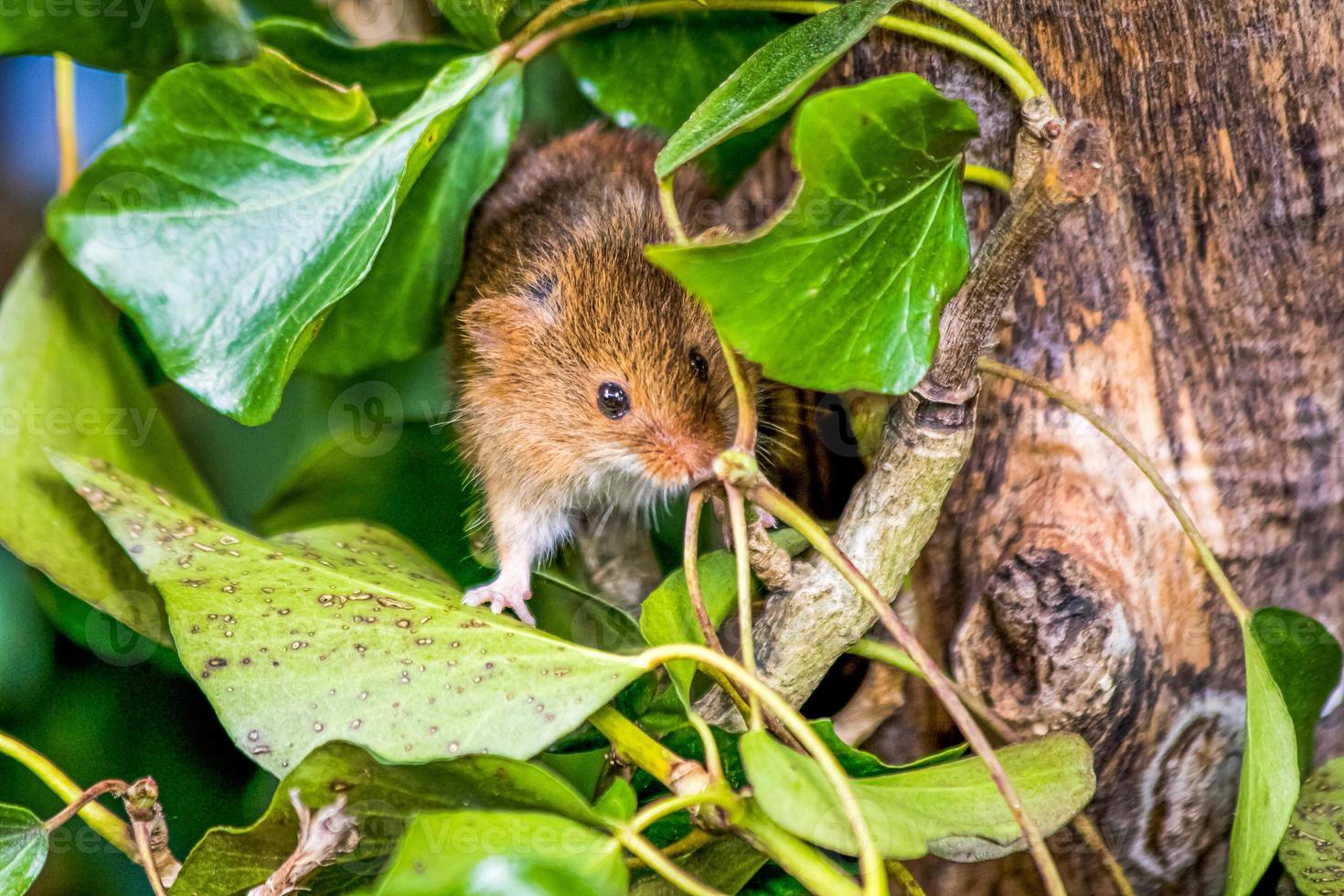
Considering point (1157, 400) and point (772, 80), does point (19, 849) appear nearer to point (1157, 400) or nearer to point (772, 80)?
point (772, 80)

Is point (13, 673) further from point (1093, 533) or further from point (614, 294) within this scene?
point (1093, 533)

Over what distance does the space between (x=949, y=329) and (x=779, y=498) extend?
0.78 feet

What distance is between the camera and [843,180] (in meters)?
0.92

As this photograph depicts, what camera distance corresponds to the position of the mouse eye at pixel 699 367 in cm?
155

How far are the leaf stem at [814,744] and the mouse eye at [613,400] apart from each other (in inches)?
27.2

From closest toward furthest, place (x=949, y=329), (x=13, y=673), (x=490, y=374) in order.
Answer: (x=949, y=329) → (x=13, y=673) → (x=490, y=374)

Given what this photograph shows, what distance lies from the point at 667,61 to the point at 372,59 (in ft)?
1.22

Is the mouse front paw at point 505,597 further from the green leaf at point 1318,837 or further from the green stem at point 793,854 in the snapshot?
the green leaf at point 1318,837

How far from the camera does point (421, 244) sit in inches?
58.5

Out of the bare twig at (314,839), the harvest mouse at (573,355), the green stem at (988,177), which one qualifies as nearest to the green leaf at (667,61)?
the harvest mouse at (573,355)

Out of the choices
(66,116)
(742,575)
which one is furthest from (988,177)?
(66,116)

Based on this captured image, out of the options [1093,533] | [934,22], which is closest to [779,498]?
[1093,533]

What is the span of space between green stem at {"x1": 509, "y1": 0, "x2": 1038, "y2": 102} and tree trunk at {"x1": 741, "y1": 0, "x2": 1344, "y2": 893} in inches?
3.3

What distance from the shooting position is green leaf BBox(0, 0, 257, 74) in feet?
4.12
